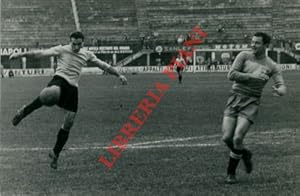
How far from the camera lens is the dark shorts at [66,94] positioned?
34.3 ft

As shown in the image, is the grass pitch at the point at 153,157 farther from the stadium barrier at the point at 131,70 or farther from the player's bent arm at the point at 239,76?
the stadium barrier at the point at 131,70

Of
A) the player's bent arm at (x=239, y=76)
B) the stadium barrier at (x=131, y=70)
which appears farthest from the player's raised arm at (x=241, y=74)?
the stadium barrier at (x=131, y=70)

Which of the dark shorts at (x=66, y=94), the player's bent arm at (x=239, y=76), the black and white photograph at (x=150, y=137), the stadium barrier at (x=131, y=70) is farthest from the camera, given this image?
the stadium barrier at (x=131, y=70)

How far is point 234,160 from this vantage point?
908 centimetres

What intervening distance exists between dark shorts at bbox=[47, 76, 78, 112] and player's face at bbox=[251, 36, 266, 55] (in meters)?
3.07

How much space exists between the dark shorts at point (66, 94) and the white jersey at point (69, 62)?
0.07m

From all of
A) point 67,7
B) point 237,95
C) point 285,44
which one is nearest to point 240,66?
point 237,95

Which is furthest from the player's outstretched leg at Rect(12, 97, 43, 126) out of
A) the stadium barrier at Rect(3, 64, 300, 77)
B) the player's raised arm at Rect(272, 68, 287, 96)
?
the stadium barrier at Rect(3, 64, 300, 77)

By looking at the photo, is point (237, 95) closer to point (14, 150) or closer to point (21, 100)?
point (14, 150)

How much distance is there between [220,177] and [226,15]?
63727 millimetres

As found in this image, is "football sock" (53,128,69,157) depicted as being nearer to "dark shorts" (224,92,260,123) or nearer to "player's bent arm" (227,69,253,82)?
"dark shorts" (224,92,260,123)

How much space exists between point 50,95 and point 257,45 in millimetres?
3342

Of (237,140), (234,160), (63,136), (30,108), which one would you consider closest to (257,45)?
(237,140)

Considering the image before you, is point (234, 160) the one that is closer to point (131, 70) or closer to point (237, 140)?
point (237, 140)
